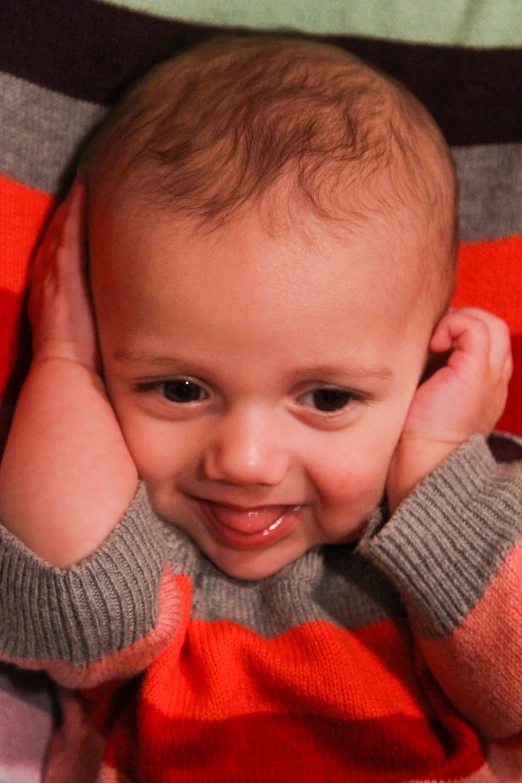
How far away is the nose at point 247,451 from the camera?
1.04 m

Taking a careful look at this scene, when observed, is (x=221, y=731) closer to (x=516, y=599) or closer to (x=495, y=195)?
(x=516, y=599)

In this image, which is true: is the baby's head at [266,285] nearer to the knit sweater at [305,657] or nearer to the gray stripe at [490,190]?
the knit sweater at [305,657]

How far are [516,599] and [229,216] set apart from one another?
579 millimetres

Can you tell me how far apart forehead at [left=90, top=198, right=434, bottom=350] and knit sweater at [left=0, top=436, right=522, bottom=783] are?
9.4 inches

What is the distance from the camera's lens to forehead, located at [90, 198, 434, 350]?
1.01 meters

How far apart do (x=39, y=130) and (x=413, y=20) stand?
0.64 metres

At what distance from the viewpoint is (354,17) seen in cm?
141

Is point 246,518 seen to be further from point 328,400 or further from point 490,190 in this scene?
point 490,190

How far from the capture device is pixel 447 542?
1.08 metres

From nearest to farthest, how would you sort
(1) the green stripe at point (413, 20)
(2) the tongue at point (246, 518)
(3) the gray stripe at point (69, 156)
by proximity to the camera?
(2) the tongue at point (246, 518) → (3) the gray stripe at point (69, 156) → (1) the green stripe at point (413, 20)

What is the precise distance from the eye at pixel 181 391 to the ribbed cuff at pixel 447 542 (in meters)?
0.29

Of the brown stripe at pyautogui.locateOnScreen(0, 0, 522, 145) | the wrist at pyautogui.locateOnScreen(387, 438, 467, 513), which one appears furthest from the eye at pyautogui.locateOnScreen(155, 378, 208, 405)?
the brown stripe at pyautogui.locateOnScreen(0, 0, 522, 145)

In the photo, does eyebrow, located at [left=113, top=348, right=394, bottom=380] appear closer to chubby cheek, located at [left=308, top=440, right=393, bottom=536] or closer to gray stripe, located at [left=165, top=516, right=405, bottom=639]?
chubby cheek, located at [left=308, top=440, right=393, bottom=536]

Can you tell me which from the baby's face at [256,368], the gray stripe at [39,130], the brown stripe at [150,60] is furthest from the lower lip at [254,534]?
the brown stripe at [150,60]
